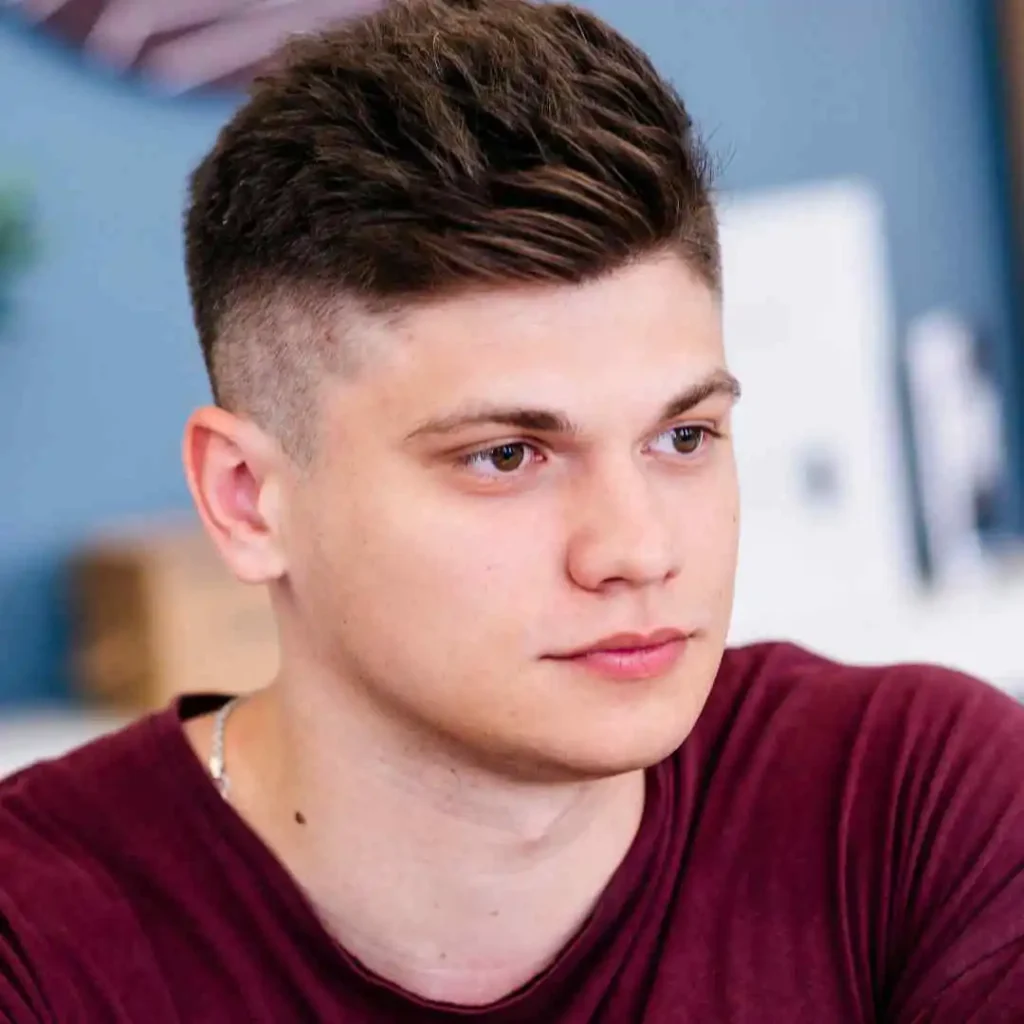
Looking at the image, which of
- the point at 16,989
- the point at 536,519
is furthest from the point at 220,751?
the point at 536,519

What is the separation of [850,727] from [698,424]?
297 millimetres

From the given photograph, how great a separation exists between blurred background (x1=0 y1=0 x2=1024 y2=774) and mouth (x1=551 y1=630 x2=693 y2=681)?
31.3 inches

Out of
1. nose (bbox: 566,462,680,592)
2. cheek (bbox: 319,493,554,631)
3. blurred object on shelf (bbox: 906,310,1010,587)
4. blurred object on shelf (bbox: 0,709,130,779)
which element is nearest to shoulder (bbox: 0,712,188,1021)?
cheek (bbox: 319,493,554,631)

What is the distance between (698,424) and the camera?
957mm

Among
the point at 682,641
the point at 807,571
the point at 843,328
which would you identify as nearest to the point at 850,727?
the point at 682,641

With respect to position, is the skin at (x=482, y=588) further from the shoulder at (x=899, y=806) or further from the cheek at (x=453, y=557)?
the shoulder at (x=899, y=806)

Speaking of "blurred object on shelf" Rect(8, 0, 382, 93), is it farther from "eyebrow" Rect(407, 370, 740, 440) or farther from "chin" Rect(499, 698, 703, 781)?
"chin" Rect(499, 698, 703, 781)

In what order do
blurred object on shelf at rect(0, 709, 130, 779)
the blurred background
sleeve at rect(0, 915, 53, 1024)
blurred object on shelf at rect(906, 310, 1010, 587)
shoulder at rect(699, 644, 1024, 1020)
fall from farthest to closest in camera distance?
blurred object on shelf at rect(906, 310, 1010, 587), the blurred background, blurred object on shelf at rect(0, 709, 130, 779), shoulder at rect(699, 644, 1024, 1020), sleeve at rect(0, 915, 53, 1024)

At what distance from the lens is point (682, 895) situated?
103 centimetres

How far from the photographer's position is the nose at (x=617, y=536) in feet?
2.84

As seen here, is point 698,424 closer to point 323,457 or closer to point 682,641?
point 682,641

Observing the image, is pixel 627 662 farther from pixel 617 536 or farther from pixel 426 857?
pixel 426 857

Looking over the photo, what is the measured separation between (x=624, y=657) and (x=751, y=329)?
1385mm

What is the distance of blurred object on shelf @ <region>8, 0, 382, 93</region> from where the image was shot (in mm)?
1753
